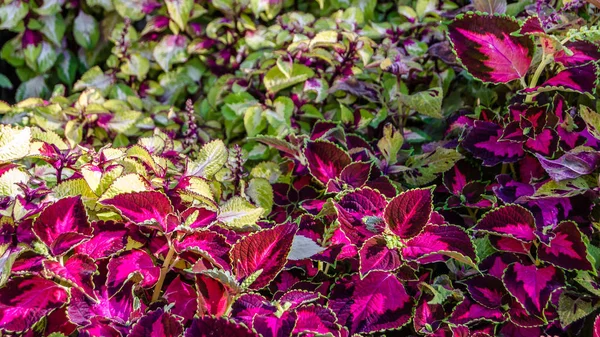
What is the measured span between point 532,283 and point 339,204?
0.99 feet

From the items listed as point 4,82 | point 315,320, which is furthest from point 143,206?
point 4,82

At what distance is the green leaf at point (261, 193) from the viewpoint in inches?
43.3

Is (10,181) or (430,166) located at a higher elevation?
(10,181)

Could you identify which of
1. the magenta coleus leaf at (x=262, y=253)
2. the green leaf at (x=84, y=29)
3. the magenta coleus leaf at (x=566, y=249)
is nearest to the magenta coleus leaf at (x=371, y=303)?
the magenta coleus leaf at (x=262, y=253)

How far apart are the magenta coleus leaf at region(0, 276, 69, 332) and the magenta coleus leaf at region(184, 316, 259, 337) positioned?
0.64 ft

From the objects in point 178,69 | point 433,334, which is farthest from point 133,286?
point 178,69

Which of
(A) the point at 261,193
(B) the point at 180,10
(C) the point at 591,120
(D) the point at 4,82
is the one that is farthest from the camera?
(D) the point at 4,82

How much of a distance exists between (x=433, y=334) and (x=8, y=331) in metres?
0.55

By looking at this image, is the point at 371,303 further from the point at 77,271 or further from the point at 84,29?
the point at 84,29

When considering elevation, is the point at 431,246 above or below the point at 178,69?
above

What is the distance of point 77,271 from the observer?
2.52 ft

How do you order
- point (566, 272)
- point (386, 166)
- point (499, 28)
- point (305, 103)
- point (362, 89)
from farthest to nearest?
point (305, 103)
point (362, 89)
point (386, 166)
point (499, 28)
point (566, 272)

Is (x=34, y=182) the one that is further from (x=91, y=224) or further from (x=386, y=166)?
(x=386, y=166)

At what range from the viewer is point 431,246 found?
836 millimetres
